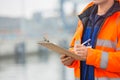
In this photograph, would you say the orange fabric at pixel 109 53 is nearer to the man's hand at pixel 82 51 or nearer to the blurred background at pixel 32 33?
the man's hand at pixel 82 51

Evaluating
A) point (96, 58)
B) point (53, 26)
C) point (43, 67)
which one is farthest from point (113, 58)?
point (43, 67)

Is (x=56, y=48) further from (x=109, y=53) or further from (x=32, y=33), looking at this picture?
(x=32, y=33)

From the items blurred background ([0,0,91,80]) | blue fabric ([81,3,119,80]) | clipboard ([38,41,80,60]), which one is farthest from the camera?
→ blurred background ([0,0,91,80])

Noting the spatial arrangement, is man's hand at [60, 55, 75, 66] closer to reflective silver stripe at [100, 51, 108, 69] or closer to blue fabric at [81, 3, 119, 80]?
blue fabric at [81, 3, 119, 80]

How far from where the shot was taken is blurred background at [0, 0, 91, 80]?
372 centimetres

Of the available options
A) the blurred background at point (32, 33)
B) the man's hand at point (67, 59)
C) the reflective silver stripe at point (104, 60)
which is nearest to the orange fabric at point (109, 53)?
the reflective silver stripe at point (104, 60)

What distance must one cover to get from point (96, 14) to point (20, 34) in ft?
11.1

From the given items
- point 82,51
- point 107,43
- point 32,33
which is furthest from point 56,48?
point 32,33

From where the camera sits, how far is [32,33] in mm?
4781

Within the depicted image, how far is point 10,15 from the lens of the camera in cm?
433

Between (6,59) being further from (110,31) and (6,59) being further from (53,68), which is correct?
(110,31)

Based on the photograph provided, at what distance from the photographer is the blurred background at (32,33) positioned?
3.72 metres

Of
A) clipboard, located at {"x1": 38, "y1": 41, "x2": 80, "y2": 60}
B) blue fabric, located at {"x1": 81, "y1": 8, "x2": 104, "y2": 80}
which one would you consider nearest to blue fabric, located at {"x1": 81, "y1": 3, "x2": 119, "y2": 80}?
blue fabric, located at {"x1": 81, "y1": 8, "x2": 104, "y2": 80}

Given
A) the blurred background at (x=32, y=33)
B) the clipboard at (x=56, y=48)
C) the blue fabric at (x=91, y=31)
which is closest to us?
the clipboard at (x=56, y=48)
